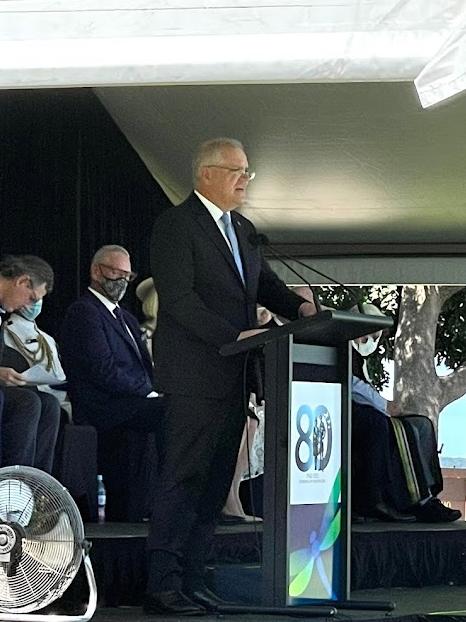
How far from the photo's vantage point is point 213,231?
4.21 meters

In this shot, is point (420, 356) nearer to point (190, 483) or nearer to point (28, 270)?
point (28, 270)

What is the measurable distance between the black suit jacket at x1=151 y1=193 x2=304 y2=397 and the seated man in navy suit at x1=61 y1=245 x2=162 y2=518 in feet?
4.67

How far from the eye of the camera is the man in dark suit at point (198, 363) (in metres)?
4.00

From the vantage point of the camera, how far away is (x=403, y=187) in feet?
25.2

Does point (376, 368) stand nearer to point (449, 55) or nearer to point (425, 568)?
point (425, 568)

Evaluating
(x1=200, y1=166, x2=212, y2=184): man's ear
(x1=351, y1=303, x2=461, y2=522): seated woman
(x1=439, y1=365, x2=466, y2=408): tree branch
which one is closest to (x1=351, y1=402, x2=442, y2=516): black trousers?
(x1=351, y1=303, x2=461, y2=522): seated woman

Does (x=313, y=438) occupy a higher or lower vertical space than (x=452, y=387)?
lower

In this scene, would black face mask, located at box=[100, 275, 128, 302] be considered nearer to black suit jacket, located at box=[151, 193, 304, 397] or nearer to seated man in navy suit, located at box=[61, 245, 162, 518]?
seated man in navy suit, located at box=[61, 245, 162, 518]

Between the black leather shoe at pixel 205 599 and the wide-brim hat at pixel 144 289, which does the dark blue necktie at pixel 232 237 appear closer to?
the black leather shoe at pixel 205 599

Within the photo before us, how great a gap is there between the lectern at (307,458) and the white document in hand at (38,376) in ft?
5.04

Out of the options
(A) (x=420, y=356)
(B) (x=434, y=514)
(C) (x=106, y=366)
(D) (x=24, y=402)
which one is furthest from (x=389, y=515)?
(A) (x=420, y=356)

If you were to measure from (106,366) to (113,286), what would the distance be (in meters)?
0.47

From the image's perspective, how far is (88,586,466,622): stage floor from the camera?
3.80 meters

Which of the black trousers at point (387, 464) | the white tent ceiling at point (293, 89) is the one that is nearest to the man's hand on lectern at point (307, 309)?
the white tent ceiling at point (293, 89)
